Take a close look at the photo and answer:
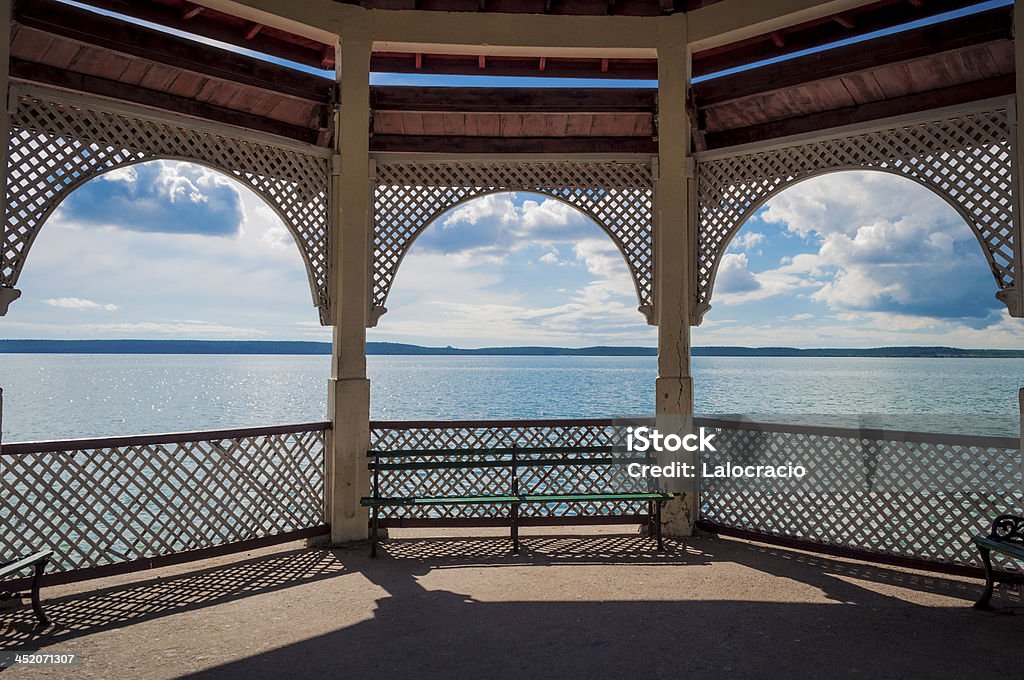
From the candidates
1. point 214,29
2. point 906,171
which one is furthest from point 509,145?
point 906,171

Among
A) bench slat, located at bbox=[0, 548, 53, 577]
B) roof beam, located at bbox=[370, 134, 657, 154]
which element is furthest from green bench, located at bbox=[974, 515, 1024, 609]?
bench slat, located at bbox=[0, 548, 53, 577]

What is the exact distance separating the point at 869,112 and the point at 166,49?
16.4 ft

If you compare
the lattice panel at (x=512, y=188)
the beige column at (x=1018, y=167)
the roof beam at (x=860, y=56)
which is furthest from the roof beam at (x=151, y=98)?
the beige column at (x=1018, y=167)

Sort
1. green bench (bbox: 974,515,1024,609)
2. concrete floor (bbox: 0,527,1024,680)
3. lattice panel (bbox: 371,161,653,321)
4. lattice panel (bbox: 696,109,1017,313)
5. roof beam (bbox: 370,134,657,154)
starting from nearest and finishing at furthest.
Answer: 1. concrete floor (bbox: 0,527,1024,680)
2. green bench (bbox: 974,515,1024,609)
3. lattice panel (bbox: 696,109,1017,313)
4. lattice panel (bbox: 371,161,653,321)
5. roof beam (bbox: 370,134,657,154)

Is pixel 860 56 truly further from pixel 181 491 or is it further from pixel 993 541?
pixel 181 491

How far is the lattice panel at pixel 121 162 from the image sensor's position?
4.43 meters

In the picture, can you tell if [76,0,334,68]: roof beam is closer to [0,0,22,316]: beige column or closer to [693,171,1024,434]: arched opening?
[0,0,22,316]: beige column

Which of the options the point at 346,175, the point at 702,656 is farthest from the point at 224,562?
the point at 702,656

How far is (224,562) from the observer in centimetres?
520

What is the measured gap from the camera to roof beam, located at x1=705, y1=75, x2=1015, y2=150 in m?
4.88

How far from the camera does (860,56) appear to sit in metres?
5.20

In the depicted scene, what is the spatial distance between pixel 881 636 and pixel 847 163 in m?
3.36

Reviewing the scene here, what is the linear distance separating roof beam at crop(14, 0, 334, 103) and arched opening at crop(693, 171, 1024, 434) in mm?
42863

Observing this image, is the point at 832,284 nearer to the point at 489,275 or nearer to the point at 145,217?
the point at 489,275
